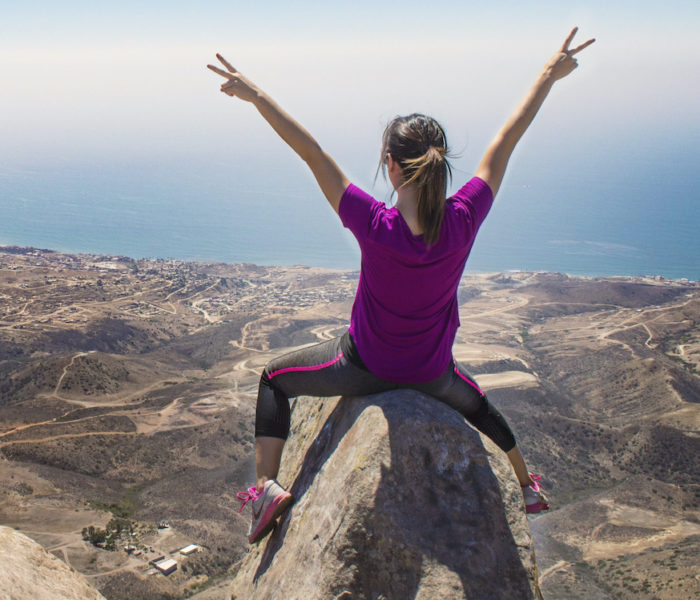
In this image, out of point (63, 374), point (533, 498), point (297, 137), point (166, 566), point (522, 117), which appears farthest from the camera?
point (63, 374)

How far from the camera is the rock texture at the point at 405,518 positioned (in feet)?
10.5

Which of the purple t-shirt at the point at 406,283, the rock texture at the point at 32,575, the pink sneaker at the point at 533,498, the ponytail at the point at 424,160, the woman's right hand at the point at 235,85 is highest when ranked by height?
the woman's right hand at the point at 235,85

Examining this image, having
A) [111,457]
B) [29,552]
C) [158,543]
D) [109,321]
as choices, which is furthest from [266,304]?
[29,552]

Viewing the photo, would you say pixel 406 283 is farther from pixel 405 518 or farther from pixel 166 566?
pixel 166 566

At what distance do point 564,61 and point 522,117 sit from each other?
A: 749 mm

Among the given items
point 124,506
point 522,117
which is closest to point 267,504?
point 522,117

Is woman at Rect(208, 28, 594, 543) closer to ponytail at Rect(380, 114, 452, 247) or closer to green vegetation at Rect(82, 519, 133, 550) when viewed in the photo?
ponytail at Rect(380, 114, 452, 247)

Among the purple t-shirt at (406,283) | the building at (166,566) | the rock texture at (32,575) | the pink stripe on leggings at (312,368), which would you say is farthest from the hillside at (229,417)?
the pink stripe on leggings at (312,368)

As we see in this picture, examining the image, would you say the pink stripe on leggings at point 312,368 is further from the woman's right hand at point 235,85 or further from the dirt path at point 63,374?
the dirt path at point 63,374

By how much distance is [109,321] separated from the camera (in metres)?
63.4

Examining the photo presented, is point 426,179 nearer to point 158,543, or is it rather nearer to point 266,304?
point 158,543

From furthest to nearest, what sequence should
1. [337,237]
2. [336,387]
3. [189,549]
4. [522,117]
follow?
[337,237] → [189,549] → [336,387] → [522,117]

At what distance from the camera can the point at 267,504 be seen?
385cm

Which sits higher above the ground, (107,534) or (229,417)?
(107,534)
